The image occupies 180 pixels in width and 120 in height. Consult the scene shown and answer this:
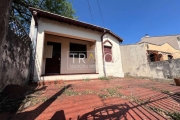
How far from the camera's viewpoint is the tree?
363 inches

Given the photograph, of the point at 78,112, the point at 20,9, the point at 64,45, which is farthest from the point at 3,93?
the point at 20,9

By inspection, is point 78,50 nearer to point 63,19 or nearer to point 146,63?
point 63,19

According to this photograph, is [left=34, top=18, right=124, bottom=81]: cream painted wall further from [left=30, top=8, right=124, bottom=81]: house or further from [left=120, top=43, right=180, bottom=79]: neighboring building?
[left=120, top=43, right=180, bottom=79]: neighboring building

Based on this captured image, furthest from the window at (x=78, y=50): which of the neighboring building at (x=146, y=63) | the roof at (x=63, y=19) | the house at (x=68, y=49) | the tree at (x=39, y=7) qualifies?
the neighboring building at (x=146, y=63)

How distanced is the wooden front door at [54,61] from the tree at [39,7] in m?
4.67

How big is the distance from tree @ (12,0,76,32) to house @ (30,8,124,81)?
5.02m

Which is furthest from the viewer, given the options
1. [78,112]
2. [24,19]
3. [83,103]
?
[24,19]

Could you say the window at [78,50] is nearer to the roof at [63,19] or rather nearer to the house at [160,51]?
the roof at [63,19]

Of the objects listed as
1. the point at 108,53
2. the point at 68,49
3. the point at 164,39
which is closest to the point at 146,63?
the point at 108,53

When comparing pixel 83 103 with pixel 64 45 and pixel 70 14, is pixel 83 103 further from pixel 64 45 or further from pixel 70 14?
pixel 70 14

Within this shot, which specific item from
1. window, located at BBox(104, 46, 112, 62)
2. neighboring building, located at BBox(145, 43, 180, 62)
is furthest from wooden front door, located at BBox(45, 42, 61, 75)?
neighboring building, located at BBox(145, 43, 180, 62)

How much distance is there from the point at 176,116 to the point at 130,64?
9972mm

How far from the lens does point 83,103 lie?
2.58 metres

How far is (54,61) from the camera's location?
6.97m
